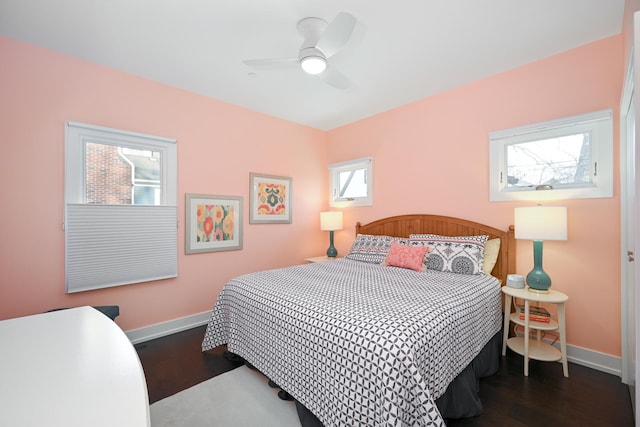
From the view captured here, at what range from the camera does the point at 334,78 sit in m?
2.35

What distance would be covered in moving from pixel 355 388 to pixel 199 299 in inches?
98.5

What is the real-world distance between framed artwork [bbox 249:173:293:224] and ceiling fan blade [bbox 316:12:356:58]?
210cm

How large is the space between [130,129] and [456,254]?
3444 mm

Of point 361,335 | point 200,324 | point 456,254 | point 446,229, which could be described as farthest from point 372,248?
point 200,324

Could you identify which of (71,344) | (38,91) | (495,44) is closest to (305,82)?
(495,44)

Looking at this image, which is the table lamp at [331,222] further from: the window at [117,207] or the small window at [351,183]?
the window at [117,207]

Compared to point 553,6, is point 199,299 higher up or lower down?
lower down

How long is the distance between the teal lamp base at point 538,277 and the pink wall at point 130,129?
113 inches

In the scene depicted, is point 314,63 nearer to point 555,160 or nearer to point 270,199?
point 270,199

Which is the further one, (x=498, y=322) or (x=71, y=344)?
(x=498, y=322)

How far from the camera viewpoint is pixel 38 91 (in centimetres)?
233

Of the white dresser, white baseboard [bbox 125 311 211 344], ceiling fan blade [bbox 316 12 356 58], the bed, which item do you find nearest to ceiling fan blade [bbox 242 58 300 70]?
ceiling fan blade [bbox 316 12 356 58]

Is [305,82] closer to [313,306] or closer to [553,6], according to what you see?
[553,6]

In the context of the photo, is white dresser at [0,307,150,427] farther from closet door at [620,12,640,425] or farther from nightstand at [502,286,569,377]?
closet door at [620,12,640,425]
